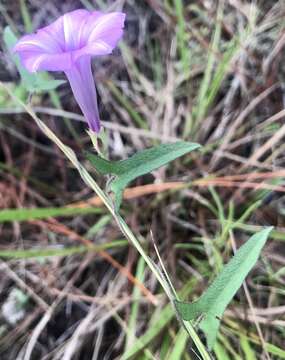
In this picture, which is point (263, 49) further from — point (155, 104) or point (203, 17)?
point (155, 104)

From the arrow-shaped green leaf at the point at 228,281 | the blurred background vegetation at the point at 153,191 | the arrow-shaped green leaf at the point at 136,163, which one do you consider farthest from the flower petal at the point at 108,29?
the blurred background vegetation at the point at 153,191

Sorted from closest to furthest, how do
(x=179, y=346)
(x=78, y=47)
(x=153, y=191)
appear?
1. (x=78, y=47)
2. (x=179, y=346)
3. (x=153, y=191)

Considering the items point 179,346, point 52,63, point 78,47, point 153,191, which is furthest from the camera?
point 153,191

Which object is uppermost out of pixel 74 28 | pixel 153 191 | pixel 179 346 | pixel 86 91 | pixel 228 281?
pixel 74 28

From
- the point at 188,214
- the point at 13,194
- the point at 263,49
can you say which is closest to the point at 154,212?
the point at 188,214

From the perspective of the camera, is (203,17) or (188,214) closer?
(188,214)

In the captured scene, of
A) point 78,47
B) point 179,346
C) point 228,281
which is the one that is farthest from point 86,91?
point 179,346

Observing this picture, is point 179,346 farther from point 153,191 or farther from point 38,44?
point 38,44

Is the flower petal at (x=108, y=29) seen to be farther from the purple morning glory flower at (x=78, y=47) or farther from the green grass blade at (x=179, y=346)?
the green grass blade at (x=179, y=346)
